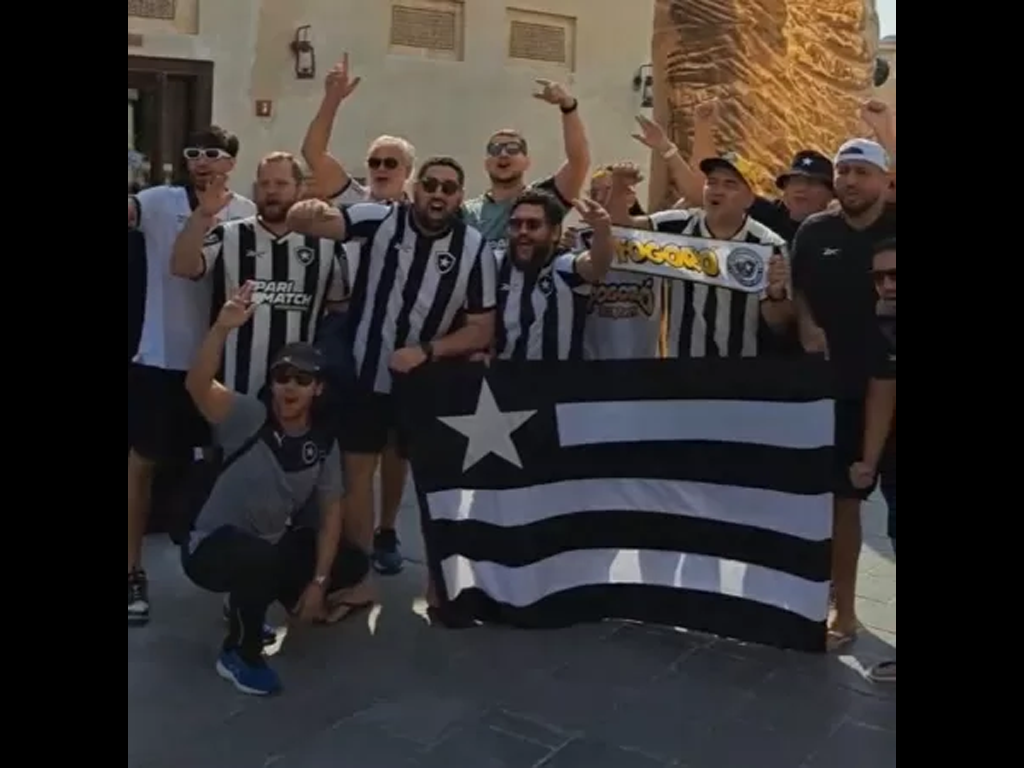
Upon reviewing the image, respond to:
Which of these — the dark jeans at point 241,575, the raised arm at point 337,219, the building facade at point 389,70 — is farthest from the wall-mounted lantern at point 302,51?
the dark jeans at point 241,575

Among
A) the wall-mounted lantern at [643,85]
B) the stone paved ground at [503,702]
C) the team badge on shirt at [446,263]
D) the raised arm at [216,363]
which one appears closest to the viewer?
the stone paved ground at [503,702]

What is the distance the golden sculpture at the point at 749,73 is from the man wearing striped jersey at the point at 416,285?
2409 mm

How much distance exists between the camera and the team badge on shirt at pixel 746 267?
453 cm

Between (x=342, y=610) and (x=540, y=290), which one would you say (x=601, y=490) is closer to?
(x=540, y=290)

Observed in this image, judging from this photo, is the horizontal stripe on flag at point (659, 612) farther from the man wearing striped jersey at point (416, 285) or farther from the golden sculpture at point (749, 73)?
the golden sculpture at point (749, 73)

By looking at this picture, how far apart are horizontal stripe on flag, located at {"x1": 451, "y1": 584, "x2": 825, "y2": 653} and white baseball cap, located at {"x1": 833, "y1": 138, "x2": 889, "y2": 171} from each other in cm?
150

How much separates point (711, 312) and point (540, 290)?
0.61 meters

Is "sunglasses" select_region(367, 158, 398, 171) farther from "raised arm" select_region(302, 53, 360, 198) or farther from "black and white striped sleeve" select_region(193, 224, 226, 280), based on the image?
"black and white striped sleeve" select_region(193, 224, 226, 280)

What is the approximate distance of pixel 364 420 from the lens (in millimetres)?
4801

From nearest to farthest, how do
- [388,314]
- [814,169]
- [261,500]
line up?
[261,500], [388,314], [814,169]

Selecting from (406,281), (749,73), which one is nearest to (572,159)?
(406,281)
